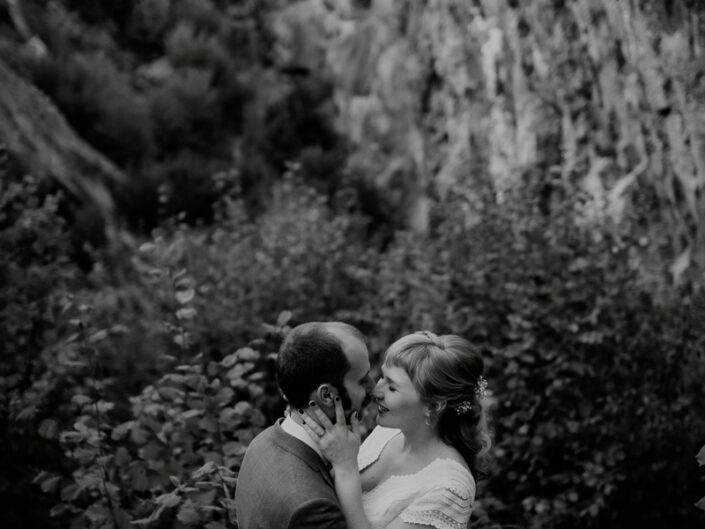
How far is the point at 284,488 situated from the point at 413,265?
444cm

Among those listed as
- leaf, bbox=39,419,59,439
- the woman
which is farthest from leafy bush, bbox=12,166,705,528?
the woman

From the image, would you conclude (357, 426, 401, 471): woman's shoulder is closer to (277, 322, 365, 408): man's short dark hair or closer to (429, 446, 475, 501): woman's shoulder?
(429, 446, 475, 501): woman's shoulder

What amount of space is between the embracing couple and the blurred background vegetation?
74 cm

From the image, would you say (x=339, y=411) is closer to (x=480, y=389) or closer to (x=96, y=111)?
(x=480, y=389)

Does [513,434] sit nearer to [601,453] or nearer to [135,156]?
[601,453]

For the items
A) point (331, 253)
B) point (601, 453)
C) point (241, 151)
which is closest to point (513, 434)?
point (601, 453)

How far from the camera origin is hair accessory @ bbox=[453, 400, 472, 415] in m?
2.88

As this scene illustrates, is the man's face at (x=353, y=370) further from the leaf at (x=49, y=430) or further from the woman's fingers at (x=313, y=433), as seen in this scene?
the leaf at (x=49, y=430)

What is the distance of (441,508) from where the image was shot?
2.63 metres

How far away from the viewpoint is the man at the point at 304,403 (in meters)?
2.43

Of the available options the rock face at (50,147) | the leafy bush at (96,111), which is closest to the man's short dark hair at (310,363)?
the rock face at (50,147)

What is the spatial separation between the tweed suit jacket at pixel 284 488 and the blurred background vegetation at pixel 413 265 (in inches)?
30.6

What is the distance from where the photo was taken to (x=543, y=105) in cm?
750

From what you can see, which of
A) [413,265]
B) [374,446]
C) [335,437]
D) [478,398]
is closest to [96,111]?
[413,265]
